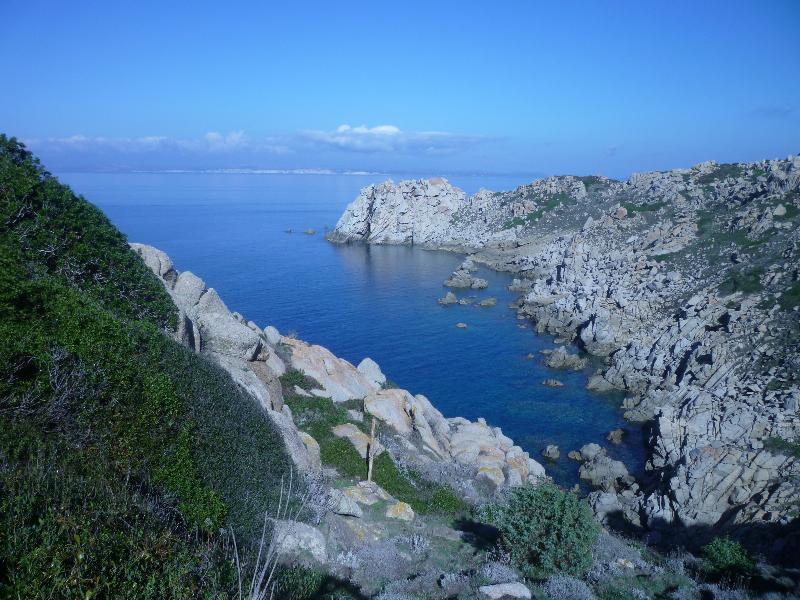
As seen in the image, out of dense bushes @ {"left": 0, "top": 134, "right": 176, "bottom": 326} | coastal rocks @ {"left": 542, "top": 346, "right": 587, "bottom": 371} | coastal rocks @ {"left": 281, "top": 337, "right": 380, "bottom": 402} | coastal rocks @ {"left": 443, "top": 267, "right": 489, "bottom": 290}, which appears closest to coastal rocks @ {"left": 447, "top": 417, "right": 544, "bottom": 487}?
coastal rocks @ {"left": 281, "top": 337, "right": 380, "bottom": 402}

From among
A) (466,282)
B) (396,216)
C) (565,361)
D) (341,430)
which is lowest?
(565,361)

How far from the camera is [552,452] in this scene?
32.3 metres

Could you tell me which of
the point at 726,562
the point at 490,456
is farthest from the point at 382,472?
the point at 726,562

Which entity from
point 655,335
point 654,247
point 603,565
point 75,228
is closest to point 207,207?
point 654,247

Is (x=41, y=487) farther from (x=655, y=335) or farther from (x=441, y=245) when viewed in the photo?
(x=441, y=245)

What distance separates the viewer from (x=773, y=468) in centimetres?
2328

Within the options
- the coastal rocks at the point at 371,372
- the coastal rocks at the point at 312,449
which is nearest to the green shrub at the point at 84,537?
the coastal rocks at the point at 312,449

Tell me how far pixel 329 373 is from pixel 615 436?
20903 millimetres

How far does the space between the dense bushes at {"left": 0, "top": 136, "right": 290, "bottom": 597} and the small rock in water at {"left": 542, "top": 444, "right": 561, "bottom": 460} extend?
2239 centimetres

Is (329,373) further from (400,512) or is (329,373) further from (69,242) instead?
(69,242)

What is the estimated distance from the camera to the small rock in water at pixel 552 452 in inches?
1267

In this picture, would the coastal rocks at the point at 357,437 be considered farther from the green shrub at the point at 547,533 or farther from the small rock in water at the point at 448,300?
the small rock in water at the point at 448,300

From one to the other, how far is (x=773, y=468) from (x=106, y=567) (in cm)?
2667

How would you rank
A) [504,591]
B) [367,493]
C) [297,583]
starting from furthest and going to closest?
[367,493]
[504,591]
[297,583]
